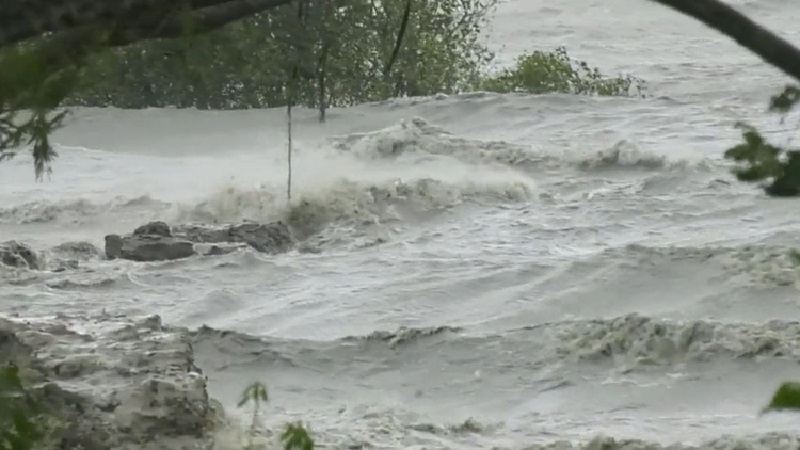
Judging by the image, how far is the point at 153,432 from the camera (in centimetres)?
461

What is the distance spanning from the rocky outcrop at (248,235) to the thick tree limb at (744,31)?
7004 millimetres

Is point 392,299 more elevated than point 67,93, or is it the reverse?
point 67,93

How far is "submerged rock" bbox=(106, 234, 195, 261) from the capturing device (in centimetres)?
855

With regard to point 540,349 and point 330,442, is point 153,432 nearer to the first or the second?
point 330,442

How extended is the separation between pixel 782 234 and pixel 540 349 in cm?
245

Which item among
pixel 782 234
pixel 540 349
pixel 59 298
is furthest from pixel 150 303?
pixel 782 234

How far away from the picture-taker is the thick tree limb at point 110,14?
207 centimetres

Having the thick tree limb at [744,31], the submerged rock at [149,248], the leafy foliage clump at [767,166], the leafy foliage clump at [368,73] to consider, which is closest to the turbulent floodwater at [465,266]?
the submerged rock at [149,248]

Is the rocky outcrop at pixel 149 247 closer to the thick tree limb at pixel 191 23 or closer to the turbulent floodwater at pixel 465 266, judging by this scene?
the turbulent floodwater at pixel 465 266

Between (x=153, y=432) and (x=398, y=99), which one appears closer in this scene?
(x=153, y=432)

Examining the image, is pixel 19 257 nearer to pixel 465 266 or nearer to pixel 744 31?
pixel 465 266

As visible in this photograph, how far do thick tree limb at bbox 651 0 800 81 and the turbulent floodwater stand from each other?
1.53 meters

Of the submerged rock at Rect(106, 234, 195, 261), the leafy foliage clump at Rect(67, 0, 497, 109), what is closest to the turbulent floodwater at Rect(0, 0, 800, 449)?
the submerged rock at Rect(106, 234, 195, 261)

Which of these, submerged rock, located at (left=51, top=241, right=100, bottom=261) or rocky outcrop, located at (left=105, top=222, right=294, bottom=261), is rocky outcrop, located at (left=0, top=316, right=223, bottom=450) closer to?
rocky outcrop, located at (left=105, top=222, right=294, bottom=261)
